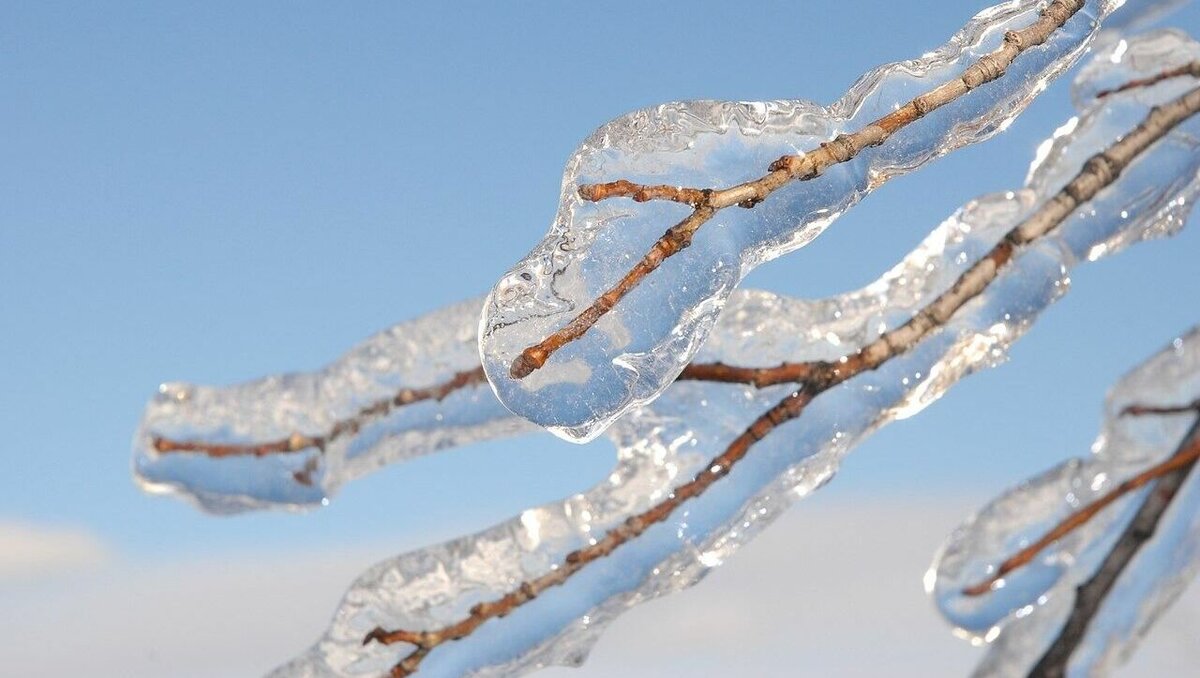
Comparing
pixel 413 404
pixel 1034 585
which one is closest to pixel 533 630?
pixel 413 404

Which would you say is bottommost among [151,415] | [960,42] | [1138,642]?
[1138,642]

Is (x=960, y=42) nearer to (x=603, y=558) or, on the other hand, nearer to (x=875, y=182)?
(x=875, y=182)

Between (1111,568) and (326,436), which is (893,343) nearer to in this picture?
(1111,568)

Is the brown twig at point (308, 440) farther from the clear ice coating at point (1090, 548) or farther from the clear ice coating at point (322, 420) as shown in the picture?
the clear ice coating at point (1090, 548)

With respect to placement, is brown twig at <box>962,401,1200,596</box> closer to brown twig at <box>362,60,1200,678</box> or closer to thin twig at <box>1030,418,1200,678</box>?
thin twig at <box>1030,418,1200,678</box>

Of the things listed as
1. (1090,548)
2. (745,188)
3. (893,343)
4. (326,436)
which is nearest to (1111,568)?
(1090,548)

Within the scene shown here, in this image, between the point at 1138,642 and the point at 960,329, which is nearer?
the point at 1138,642

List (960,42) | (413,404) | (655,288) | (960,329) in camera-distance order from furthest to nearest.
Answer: (413,404) < (960,329) < (960,42) < (655,288)
